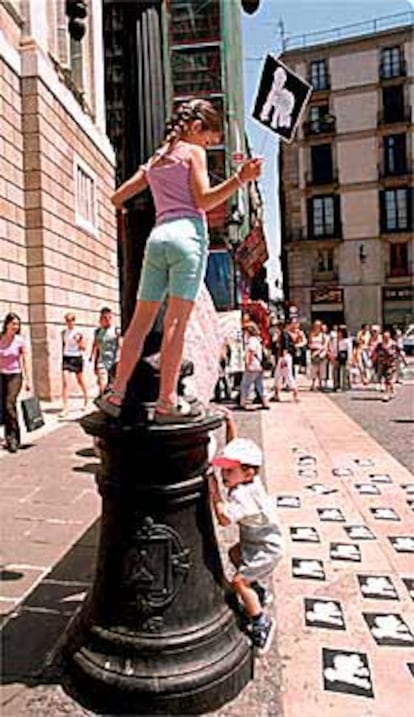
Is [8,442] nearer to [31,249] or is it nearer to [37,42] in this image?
[31,249]

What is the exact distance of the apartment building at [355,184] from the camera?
49156 mm

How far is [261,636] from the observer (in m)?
3.12

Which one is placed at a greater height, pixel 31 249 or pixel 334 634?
pixel 31 249

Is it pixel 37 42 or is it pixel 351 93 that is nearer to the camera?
pixel 37 42

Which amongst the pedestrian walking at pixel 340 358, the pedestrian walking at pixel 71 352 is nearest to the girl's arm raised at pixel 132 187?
the pedestrian walking at pixel 71 352

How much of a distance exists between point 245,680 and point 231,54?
36.9 meters

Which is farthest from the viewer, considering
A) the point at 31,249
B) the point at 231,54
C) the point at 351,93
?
the point at 351,93

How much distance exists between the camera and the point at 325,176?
51.4 metres

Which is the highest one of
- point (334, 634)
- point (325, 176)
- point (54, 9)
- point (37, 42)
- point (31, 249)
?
point (325, 176)

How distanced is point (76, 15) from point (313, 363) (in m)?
14.0

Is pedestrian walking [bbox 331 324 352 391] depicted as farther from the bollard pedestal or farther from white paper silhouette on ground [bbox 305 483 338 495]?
the bollard pedestal

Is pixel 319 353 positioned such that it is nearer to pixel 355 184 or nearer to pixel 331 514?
pixel 331 514

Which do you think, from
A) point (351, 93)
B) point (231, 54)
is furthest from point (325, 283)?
point (231, 54)

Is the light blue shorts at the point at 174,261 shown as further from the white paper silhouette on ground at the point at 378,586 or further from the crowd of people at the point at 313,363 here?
the crowd of people at the point at 313,363
